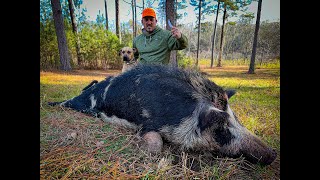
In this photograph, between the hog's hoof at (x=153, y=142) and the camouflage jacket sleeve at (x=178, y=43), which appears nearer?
the hog's hoof at (x=153, y=142)

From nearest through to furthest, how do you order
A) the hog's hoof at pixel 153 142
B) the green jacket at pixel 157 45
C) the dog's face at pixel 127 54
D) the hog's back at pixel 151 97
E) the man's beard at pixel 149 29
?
the hog's hoof at pixel 153 142
the hog's back at pixel 151 97
the man's beard at pixel 149 29
the green jacket at pixel 157 45
the dog's face at pixel 127 54

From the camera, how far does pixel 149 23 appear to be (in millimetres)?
3287

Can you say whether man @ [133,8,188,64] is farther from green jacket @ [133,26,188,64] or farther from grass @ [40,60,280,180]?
grass @ [40,60,280,180]

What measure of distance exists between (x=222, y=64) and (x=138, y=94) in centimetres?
100

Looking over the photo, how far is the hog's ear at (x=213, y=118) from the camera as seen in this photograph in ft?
5.55

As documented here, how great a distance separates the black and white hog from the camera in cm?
177

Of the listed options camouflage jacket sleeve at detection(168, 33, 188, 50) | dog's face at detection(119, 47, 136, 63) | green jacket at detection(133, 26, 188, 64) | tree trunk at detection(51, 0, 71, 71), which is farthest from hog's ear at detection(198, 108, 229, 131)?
dog's face at detection(119, 47, 136, 63)

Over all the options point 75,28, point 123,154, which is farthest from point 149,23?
point 123,154

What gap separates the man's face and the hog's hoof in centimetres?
184

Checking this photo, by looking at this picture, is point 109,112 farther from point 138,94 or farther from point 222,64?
point 222,64

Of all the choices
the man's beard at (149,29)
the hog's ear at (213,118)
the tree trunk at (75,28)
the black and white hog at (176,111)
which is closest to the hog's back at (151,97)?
the black and white hog at (176,111)

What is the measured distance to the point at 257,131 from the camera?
2268mm

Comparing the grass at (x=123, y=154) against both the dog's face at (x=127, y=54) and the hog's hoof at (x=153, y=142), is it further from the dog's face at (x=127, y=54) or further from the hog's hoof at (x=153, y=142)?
the dog's face at (x=127, y=54)
